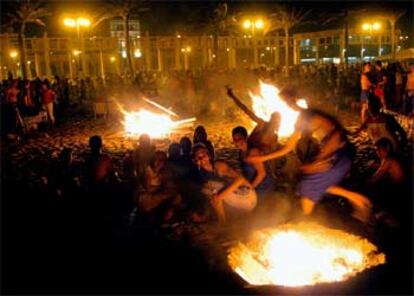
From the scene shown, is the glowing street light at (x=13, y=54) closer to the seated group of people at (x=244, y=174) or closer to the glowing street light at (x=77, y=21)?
the glowing street light at (x=77, y=21)

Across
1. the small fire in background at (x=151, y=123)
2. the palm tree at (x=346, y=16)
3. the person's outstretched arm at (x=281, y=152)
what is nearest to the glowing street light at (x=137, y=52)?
the palm tree at (x=346, y=16)

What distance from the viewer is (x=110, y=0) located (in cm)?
2858

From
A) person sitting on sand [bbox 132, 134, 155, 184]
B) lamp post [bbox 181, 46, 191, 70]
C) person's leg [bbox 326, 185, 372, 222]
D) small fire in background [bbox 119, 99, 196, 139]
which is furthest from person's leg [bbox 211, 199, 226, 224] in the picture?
lamp post [bbox 181, 46, 191, 70]

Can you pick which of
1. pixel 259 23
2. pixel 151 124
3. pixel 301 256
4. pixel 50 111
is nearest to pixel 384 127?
pixel 301 256

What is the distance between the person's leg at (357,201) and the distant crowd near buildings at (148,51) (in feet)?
77.8

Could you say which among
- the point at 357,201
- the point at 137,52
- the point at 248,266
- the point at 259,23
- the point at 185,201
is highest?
the point at 259,23

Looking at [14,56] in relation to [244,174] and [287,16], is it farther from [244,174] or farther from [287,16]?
[244,174]

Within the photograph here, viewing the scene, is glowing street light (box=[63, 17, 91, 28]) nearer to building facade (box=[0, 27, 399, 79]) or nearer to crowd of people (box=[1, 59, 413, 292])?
building facade (box=[0, 27, 399, 79])

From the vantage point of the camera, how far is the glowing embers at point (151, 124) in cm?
1304

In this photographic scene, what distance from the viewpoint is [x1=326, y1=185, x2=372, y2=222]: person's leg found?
5.96 m

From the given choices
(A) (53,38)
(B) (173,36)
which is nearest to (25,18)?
(A) (53,38)

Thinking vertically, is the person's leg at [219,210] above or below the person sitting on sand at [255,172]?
below

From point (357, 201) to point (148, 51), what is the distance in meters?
31.9

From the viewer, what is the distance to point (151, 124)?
13211 mm
